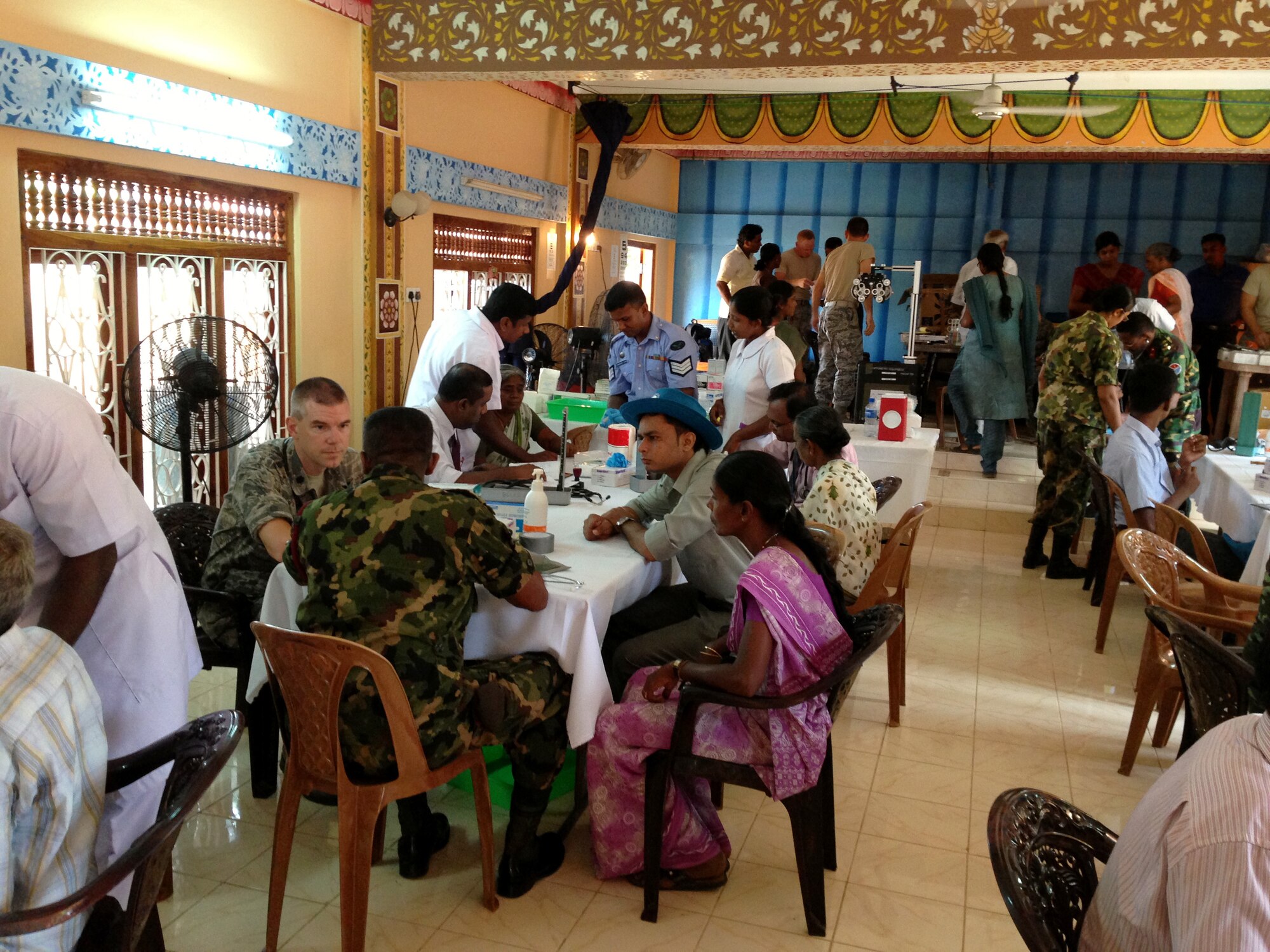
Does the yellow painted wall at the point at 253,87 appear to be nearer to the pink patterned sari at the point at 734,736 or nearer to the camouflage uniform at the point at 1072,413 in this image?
the pink patterned sari at the point at 734,736

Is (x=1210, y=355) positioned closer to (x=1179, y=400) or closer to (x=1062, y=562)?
(x=1179, y=400)

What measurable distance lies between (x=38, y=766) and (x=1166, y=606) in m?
2.80

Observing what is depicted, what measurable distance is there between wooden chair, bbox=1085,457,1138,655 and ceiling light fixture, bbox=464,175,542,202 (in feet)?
15.2

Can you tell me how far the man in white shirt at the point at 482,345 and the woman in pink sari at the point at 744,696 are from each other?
6.15 ft

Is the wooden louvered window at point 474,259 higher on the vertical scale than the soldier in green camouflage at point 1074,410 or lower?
higher

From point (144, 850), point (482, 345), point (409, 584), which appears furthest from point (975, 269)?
point (144, 850)

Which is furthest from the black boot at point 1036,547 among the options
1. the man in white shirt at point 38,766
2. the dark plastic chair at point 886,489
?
the man in white shirt at point 38,766

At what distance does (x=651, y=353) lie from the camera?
17.6 feet

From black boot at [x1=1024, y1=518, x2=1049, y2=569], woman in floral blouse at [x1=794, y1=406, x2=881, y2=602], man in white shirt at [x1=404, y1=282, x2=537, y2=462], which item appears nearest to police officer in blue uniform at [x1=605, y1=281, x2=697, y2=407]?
man in white shirt at [x1=404, y1=282, x2=537, y2=462]

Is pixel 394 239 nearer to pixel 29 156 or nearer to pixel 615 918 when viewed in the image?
pixel 29 156

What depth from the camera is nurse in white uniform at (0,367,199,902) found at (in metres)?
1.92

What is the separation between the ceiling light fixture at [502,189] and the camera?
7477mm

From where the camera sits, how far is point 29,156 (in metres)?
4.09

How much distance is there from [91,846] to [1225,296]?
35.0 feet
